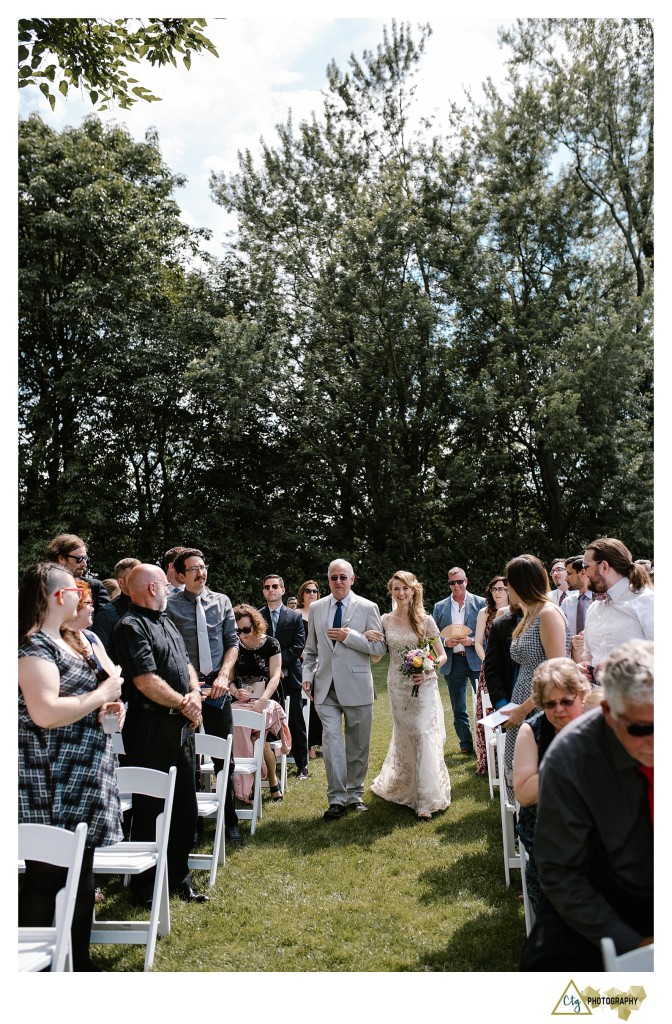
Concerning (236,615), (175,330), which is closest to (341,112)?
(175,330)

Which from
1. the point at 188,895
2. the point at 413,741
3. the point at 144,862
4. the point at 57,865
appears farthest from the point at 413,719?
the point at 57,865

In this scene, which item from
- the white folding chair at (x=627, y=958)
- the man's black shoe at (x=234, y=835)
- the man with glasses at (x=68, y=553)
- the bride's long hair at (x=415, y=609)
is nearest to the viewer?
the white folding chair at (x=627, y=958)

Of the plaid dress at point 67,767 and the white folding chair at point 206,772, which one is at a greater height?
the plaid dress at point 67,767

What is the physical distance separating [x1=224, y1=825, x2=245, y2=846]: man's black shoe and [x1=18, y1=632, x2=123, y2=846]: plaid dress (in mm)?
2807

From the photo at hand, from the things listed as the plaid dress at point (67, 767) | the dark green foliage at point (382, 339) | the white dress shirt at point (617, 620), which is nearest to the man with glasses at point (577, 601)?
the white dress shirt at point (617, 620)

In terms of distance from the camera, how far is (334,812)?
672cm

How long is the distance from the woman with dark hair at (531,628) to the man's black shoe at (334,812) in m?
2.40

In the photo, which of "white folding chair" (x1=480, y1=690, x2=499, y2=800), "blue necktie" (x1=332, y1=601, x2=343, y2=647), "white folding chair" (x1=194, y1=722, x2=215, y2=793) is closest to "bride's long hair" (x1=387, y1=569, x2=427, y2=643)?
"blue necktie" (x1=332, y1=601, x2=343, y2=647)

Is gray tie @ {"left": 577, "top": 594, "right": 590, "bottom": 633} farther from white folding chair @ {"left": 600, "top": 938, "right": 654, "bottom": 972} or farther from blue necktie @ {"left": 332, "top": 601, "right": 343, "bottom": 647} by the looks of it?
white folding chair @ {"left": 600, "top": 938, "right": 654, "bottom": 972}

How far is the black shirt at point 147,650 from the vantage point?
4672 mm

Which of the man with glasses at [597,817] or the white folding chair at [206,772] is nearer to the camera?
the man with glasses at [597,817]

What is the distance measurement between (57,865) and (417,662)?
4.02 metres

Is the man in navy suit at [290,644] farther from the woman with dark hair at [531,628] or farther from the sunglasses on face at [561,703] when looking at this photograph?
the sunglasses on face at [561,703]

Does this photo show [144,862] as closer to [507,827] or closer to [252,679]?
[507,827]
